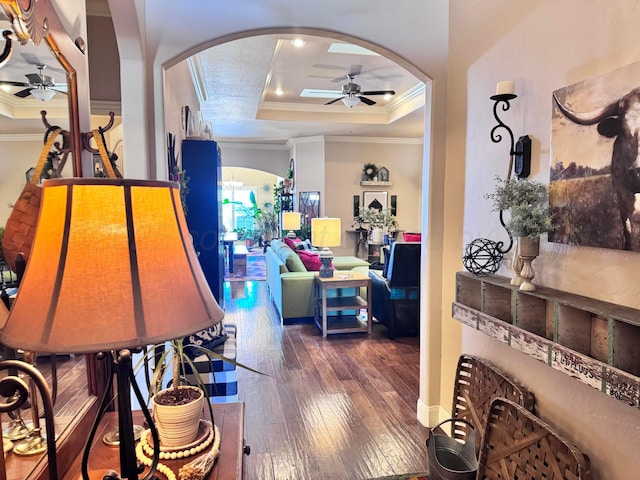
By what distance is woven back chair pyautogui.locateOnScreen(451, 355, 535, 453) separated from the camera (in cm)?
201

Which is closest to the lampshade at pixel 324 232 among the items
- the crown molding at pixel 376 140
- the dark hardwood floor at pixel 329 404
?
the dark hardwood floor at pixel 329 404

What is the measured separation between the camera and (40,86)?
110 centimetres

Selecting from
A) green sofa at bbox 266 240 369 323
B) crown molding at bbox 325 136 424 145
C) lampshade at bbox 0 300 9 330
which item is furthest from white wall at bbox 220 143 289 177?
lampshade at bbox 0 300 9 330

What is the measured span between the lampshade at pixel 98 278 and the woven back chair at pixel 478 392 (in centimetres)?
177

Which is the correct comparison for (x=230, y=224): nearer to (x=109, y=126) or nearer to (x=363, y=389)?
(x=363, y=389)

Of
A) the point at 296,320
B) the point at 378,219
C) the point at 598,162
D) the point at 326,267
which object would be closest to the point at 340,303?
the point at 326,267

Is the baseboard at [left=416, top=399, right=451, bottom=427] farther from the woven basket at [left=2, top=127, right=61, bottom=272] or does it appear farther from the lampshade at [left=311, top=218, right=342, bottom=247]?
the woven basket at [left=2, top=127, right=61, bottom=272]

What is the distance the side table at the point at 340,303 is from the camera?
193 inches

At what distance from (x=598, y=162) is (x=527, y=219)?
0.34 m

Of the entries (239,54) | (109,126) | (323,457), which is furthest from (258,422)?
(239,54)

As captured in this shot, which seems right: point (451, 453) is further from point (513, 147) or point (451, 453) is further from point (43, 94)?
point (43, 94)

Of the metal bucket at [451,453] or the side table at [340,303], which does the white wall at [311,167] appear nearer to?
the side table at [340,303]

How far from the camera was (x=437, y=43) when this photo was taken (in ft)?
8.84

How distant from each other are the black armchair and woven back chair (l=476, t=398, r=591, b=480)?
2.76 m
